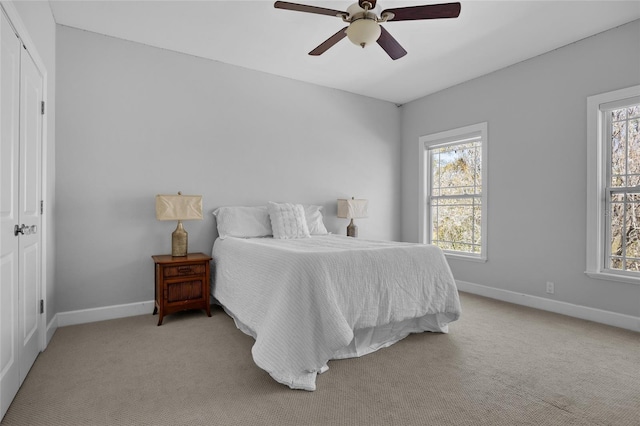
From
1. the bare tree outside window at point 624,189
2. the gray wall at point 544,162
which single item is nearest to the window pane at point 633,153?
the bare tree outside window at point 624,189

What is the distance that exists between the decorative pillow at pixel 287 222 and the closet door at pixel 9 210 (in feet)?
7.32

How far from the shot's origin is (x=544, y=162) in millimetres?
3754

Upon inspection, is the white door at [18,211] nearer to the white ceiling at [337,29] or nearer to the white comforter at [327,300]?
the white ceiling at [337,29]

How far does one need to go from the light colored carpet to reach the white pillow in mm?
1065

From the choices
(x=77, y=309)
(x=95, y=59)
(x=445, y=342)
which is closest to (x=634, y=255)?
(x=445, y=342)

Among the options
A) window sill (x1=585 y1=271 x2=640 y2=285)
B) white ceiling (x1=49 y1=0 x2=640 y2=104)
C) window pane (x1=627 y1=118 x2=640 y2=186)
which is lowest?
window sill (x1=585 y1=271 x2=640 y2=285)

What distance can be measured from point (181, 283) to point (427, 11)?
9.81 ft

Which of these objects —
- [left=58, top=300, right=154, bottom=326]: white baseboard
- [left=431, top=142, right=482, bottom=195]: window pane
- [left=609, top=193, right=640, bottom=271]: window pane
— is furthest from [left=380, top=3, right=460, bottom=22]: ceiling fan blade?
[left=58, top=300, right=154, bottom=326]: white baseboard

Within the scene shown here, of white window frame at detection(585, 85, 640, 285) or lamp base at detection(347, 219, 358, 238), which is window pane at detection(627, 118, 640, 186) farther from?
lamp base at detection(347, 219, 358, 238)

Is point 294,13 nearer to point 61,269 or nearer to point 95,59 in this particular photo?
point 95,59

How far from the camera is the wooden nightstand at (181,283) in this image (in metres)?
3.14

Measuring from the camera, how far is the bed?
207cm

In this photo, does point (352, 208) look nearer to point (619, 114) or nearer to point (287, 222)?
point (287, 222)

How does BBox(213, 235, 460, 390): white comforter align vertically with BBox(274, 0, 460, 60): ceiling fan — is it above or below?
below
